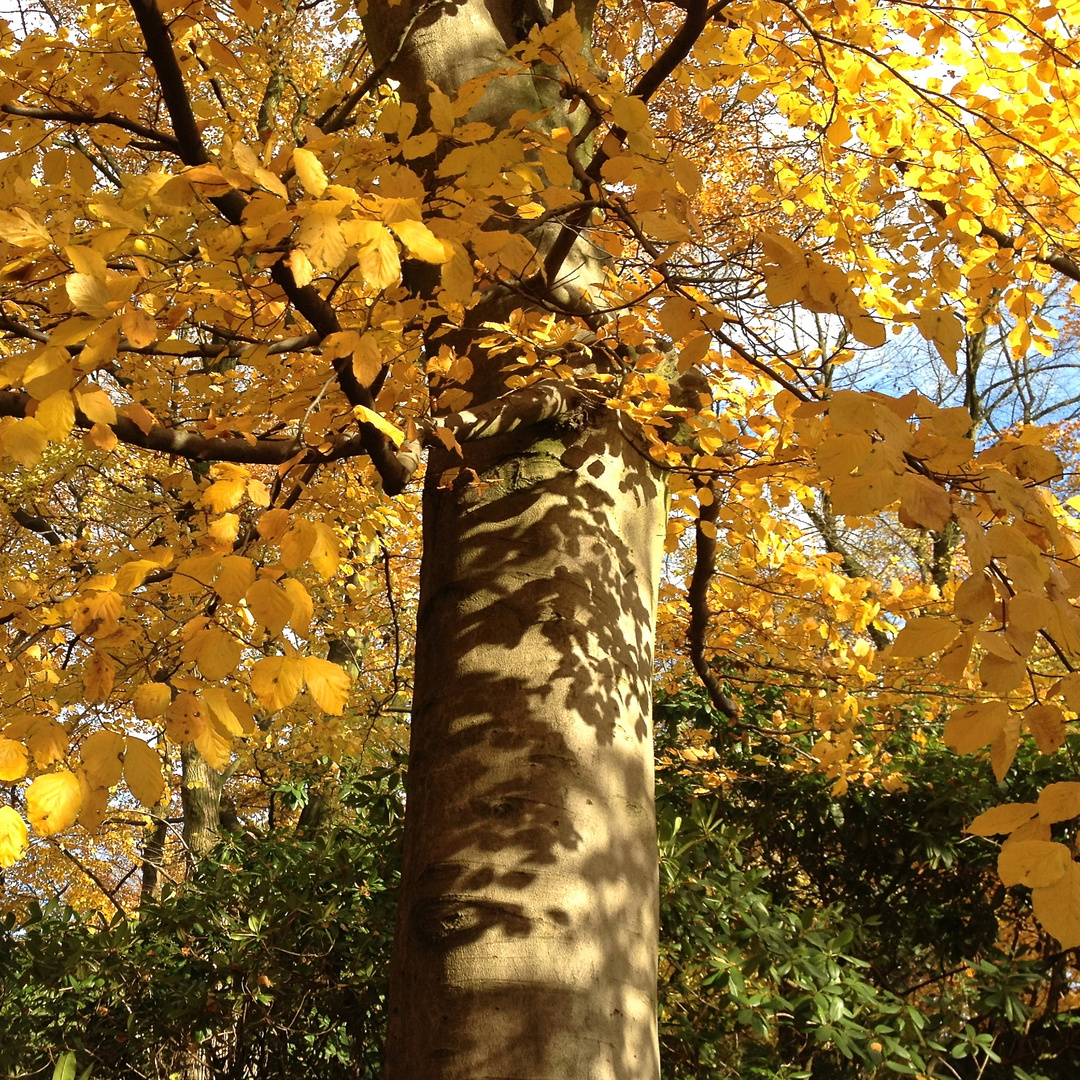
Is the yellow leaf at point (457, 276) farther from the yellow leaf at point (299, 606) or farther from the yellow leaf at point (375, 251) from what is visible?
the yellow leaf at point (299, 606)

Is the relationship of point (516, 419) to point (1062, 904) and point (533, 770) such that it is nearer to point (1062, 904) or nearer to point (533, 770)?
point (533, 770)

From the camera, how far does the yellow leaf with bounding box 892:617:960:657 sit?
1.14 m

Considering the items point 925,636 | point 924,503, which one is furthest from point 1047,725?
point 924,503

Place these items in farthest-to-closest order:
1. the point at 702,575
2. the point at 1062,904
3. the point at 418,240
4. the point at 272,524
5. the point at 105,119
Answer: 1. the point at 702,575
2. the point at 105,119
3. the point at 272,524
4. the point at 418,240
5. the point at 1062,904

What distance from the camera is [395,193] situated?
148 centimetres

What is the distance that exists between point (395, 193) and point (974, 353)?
12.3m

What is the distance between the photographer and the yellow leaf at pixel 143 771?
113cm

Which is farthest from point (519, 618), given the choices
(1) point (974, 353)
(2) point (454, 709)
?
(1) point (974, 353)

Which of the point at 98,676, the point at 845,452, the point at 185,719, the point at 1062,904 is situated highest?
the point at 845,452

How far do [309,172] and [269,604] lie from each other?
0.60 m

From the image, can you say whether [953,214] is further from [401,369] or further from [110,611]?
[110,611]

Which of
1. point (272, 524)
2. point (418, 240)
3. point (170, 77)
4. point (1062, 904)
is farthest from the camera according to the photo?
point (170, 77)

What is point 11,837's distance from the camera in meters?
1.12

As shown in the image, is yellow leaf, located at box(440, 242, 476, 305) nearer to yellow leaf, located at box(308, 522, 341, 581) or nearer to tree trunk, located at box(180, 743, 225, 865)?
yellow leaf, located at box(308, 522, 341, 581)
